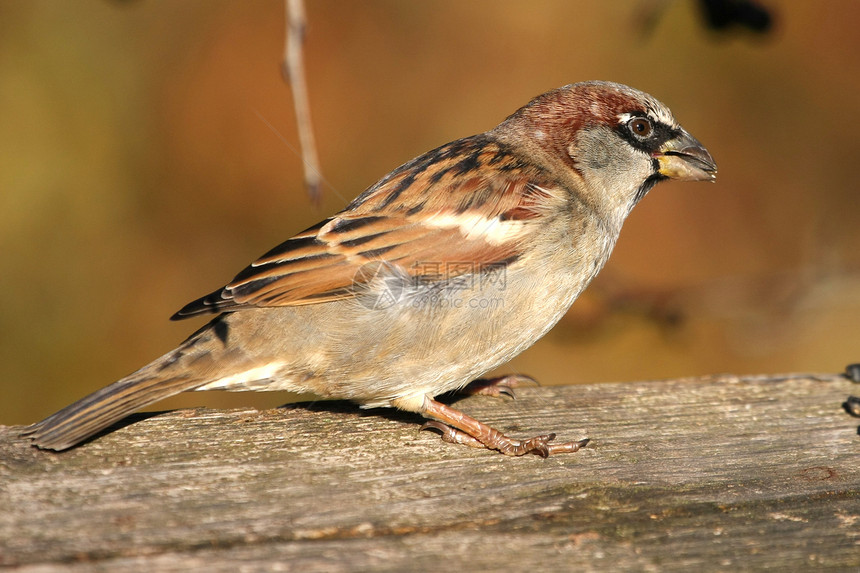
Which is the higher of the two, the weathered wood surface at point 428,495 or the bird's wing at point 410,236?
the bird's wing at point 410,236

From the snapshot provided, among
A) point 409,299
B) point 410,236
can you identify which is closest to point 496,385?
point 409,299

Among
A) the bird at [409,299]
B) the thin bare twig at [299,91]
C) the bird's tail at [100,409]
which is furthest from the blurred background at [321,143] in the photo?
the thin bare twig at [299,91]

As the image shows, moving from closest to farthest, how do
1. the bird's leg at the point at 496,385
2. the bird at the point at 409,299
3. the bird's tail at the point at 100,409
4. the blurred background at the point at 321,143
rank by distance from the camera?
the bird's tail at the point at 100,409
the bird at the point at 409,299
the bird's leg at the point at 496,385
the blurred background at the point at 321,143

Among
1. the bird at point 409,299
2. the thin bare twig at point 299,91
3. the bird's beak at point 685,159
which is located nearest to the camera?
the thin bare twig at point 299,91

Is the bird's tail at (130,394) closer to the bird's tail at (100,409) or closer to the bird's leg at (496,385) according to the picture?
the bird's tail at (100,409)

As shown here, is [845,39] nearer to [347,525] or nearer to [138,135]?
[138,135]

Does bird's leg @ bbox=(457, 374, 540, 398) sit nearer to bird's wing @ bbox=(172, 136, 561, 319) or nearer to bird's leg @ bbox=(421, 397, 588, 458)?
bird's leg @ bbox=(421, 397, 588, 458)

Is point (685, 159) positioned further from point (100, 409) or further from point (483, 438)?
point (100, 409)

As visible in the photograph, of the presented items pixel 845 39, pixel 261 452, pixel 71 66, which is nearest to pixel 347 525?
pixel 261 452

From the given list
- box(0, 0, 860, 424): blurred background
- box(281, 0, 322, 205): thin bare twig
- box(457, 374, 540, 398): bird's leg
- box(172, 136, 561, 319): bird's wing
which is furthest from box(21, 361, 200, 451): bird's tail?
box(0, 0, 860, 424): blurred background
